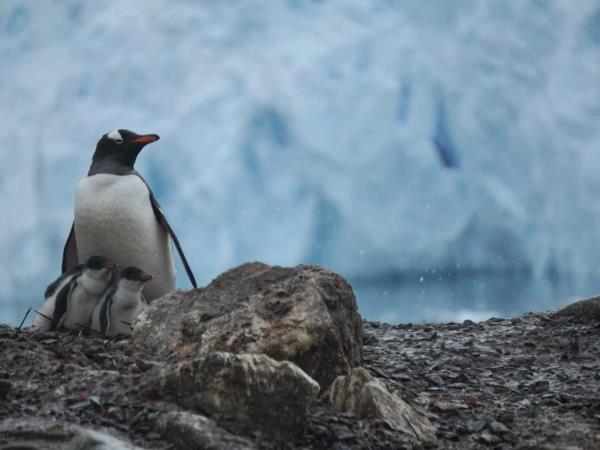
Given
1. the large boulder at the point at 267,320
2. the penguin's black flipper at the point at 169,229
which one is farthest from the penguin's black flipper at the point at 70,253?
the large boulder at the point at 267,320

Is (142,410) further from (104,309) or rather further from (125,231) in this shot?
(125,231)

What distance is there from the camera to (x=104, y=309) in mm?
6195

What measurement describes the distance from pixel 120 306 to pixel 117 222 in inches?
32.6

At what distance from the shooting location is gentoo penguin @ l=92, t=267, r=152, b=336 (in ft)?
20.4

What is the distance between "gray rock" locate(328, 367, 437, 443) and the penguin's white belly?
10.1 feet

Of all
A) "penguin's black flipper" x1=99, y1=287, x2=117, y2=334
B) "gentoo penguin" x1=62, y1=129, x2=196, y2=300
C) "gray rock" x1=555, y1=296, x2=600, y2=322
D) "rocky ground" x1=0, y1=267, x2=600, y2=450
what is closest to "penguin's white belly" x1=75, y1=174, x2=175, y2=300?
"gentoo penguin" x1=62, y1=129, x2=196, y2=300

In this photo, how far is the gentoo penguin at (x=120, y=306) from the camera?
6.21 metres

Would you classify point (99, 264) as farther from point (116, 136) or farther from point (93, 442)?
point (93, 442)

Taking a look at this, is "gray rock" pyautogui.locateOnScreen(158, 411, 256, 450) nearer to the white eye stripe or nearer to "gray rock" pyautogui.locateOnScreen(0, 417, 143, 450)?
"gray rock" pyautogui.locateOnScreen(0, 417, 143, 450)

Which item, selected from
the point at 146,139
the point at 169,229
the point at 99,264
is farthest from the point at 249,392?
the point at 146,139

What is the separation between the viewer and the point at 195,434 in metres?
3.30

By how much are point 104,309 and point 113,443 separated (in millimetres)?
3254

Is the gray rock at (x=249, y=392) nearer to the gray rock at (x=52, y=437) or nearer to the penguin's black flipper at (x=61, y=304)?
the gray rock at (x=52, y=437)

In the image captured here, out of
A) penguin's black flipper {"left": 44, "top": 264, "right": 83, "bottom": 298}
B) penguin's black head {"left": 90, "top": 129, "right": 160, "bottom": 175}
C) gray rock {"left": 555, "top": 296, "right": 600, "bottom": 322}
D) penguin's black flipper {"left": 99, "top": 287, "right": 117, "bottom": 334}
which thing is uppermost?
penguin's black head {"left": 90, "top": 129, "right": 160, "bottom": 175}
